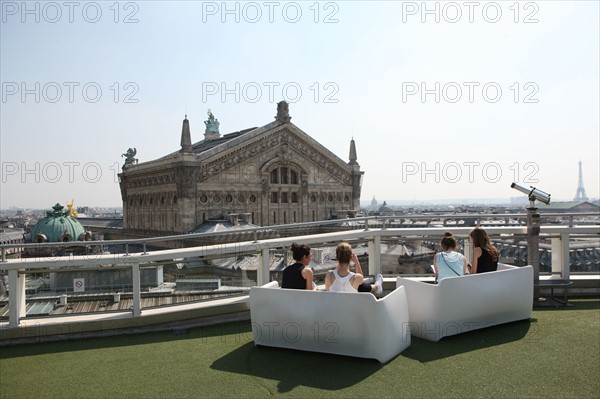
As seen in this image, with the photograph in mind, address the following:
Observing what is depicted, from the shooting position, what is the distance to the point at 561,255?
844cm

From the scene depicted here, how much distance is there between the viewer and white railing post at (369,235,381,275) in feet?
27.4

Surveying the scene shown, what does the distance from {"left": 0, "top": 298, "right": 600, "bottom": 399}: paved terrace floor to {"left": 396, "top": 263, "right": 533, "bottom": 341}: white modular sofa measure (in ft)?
0.53

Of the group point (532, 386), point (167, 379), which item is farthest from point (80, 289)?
point (532, 386)

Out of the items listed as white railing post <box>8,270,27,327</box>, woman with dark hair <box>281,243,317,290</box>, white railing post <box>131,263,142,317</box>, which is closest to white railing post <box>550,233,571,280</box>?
woman with dark hair <box>281,243,317,290</box>

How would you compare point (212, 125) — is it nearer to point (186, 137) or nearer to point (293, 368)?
point (186, 137)

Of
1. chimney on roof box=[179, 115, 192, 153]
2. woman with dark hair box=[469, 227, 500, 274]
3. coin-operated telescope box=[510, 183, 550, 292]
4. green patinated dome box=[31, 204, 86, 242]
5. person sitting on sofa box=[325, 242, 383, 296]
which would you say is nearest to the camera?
person sitting on sofa box=[325, 242, 383, 296]

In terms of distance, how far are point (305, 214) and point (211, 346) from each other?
3967 centimetres

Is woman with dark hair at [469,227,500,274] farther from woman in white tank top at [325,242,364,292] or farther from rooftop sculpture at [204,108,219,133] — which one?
rooftop sculpture at [204,108,219,133]

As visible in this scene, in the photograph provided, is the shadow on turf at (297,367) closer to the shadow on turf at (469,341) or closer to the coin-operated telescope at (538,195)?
the shadow on turf at (469,341)

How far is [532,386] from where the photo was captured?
467 cm

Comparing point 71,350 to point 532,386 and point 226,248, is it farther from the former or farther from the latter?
point 532,386

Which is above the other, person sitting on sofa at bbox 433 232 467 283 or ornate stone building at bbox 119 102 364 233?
ornate stone building at bbox 119 102 364 233

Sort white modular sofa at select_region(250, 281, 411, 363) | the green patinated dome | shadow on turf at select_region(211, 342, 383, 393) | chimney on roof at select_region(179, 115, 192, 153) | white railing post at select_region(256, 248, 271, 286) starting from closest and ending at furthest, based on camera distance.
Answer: shadow on turf at select_region(211, 342, 383, 393) → white modular sofa at select_region(250, 281, 411, 363) → white railing post at select_region(256, 248, 271, 286) → the green patinated dome → chimney on roof at select_region(179, 115, 192, 153)

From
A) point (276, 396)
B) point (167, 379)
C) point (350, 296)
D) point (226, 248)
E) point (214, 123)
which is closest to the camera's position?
point (276, 396)
